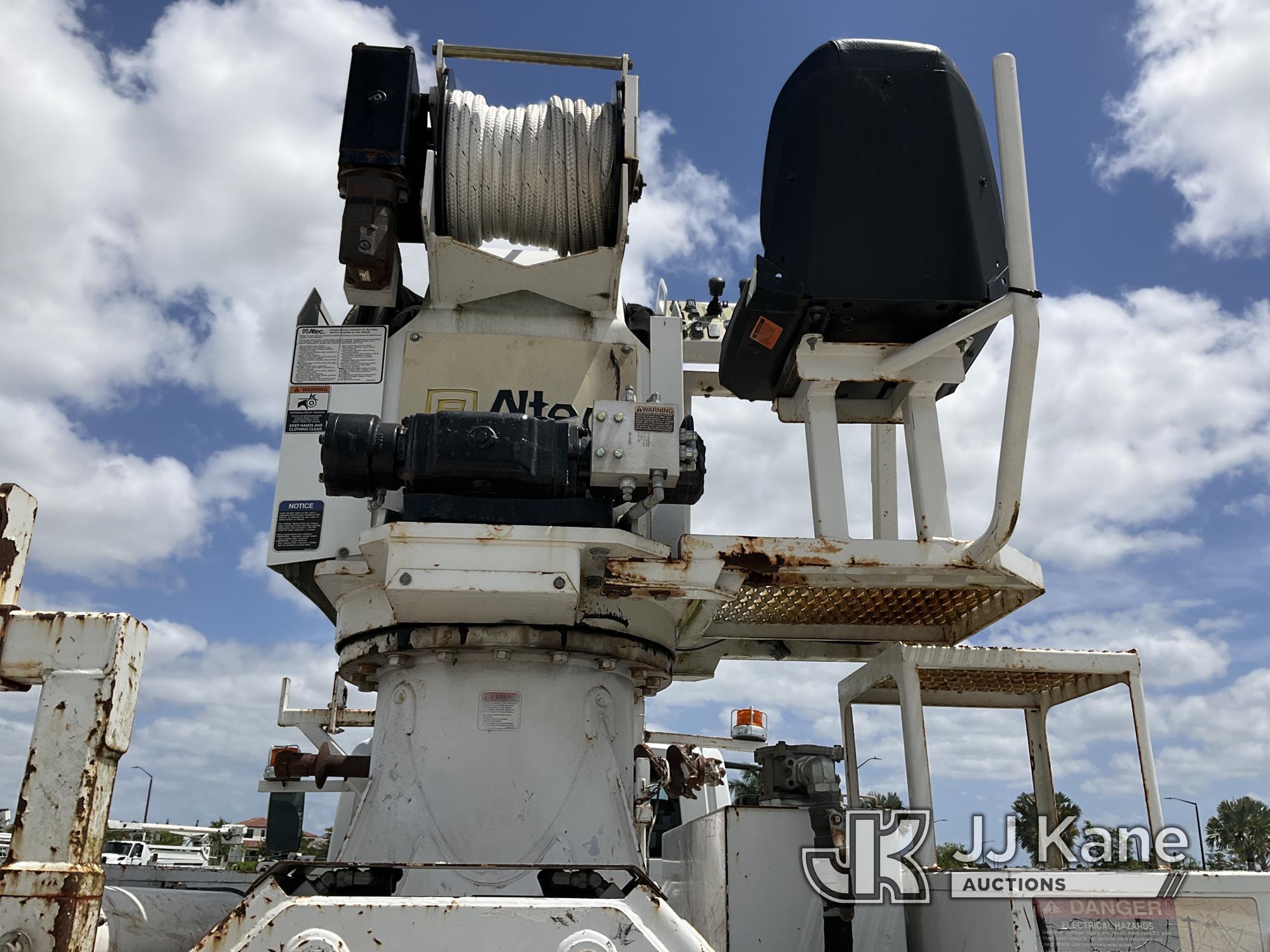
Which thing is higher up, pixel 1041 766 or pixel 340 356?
pixel 340 356

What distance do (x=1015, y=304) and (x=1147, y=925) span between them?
2.06 m

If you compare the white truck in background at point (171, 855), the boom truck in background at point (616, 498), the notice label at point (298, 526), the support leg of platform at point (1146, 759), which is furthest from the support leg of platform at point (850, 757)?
the white truck in background at point (171, 855)

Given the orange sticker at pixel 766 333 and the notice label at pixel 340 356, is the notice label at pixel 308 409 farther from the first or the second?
the orange sticker at pixel 766 333

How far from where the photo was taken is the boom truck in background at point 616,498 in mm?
3590

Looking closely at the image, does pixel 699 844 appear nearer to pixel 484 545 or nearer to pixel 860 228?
pixel 484 545

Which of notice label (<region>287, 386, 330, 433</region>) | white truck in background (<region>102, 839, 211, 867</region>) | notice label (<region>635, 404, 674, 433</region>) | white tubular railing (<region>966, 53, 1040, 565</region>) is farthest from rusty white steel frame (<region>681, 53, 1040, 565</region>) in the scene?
white truck in background (<region>102, 839, 211, 867</region>)

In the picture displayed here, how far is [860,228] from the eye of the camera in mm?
4109

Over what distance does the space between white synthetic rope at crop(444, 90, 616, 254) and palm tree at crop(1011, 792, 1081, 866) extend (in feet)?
10.4

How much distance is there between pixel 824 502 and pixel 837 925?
1.60 meters

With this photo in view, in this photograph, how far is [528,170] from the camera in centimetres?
462

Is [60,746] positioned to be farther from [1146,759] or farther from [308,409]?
[1146,759]

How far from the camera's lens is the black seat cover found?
160 inches

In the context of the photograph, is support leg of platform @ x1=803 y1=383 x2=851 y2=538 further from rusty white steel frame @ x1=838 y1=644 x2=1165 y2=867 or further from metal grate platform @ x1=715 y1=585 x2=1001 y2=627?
rusty white steel frame @ x1=838 y1=644 x2=1165 y2=867

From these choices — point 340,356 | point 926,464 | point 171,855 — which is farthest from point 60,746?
point 171,855
